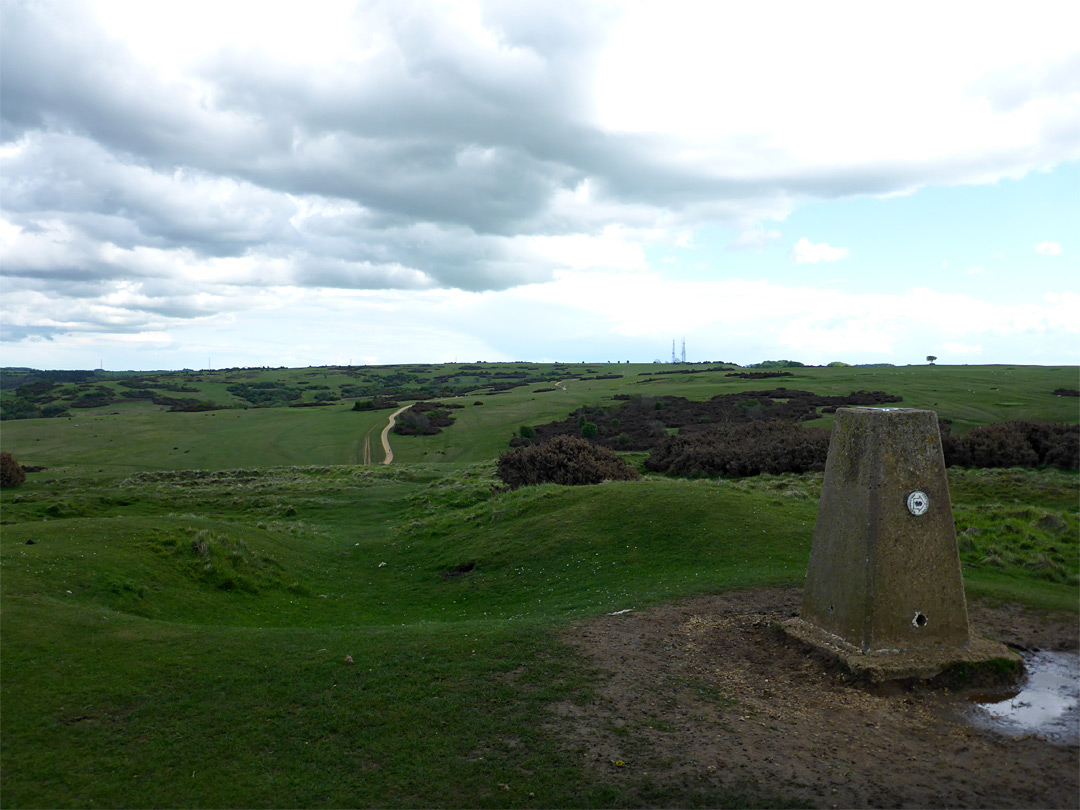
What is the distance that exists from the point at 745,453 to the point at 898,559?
79.1 feet

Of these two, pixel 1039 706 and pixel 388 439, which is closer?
pixel 1039 706

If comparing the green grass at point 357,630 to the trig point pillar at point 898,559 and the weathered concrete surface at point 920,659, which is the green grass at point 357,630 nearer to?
the weathered concrete surface at point 920,659

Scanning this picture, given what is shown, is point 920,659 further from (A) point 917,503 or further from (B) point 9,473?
(B) point 9,473

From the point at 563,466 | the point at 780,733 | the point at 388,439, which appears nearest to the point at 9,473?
the point at 388,439

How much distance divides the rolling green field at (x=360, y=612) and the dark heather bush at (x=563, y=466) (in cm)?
146

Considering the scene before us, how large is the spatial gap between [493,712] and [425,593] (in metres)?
8.98

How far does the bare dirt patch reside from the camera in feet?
21.9

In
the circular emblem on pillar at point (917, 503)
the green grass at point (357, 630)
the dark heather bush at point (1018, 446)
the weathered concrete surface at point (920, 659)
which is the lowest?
the green grass at point (357, 630)

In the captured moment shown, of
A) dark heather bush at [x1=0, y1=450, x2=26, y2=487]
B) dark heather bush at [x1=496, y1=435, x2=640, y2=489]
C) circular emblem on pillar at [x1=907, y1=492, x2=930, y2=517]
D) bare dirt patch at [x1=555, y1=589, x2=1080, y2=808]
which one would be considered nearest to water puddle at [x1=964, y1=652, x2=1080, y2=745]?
bare dirt patch at [x1=555, y1=589, x2=1080, y2=808]

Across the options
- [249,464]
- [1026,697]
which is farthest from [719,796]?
[249,464]

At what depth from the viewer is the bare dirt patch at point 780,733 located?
21.9ft

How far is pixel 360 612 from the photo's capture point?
15.8 m

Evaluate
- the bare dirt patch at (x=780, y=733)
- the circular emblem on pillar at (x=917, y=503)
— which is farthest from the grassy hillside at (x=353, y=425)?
the bare dirt patch at (x=780, y=733)

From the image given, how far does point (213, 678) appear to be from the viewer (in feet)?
31.6
